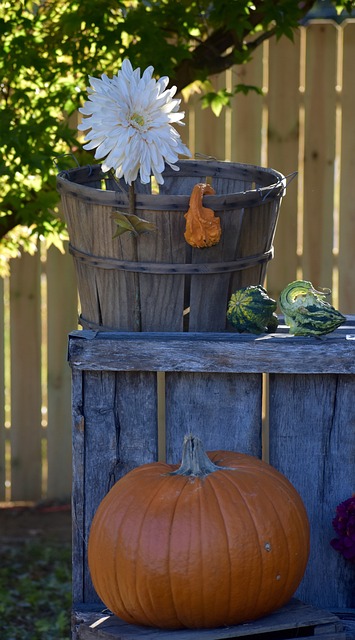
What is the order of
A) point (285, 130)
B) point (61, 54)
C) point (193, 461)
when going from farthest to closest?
point (285, 130)
point (61, 54)
point (193, 461)

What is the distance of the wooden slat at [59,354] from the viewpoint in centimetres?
496

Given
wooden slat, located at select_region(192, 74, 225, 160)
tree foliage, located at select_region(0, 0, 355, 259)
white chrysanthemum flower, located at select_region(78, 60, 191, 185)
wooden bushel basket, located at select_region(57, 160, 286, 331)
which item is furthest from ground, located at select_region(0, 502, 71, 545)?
white chrysanthemum flower, located at select_region(78, 60, 191, 185)

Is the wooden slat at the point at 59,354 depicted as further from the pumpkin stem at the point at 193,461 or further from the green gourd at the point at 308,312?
the pumpkin stem at the point at 193,461

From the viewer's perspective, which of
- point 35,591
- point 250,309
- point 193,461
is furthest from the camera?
point 35,591

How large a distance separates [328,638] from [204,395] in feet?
2.20

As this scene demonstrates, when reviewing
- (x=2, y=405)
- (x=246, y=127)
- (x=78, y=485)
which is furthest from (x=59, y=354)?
(x=78, y=485)

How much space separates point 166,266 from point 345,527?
2.62ft

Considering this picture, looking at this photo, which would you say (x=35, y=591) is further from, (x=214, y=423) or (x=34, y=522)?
(x=214, y=423)

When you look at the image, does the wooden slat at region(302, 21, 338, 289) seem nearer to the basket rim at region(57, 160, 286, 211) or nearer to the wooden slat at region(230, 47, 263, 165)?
the wooden slat at region(230, 47, 263, 165)

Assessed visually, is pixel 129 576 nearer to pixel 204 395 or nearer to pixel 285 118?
pixel 204 395

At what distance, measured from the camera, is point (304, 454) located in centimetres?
264

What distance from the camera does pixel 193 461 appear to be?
2322mm

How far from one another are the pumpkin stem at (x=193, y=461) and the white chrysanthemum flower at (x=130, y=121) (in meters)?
0.64

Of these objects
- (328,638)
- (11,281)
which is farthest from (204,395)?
(11,281)
